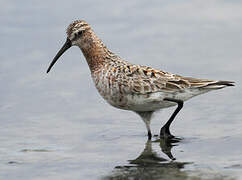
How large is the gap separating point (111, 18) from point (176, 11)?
1.74 meters

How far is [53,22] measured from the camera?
59.0ft

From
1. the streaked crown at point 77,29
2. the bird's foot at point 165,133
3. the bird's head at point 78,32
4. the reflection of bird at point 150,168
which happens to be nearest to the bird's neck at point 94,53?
the bird's head at point 78,32

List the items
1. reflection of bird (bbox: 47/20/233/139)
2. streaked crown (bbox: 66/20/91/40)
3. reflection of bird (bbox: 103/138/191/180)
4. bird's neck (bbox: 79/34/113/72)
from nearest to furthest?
reflection of bird (bbox: 103/138/191/180), reflection of bird (bbox: 47/20/233/139), bird's neck (bbox: 79/34/113/72), streaked crown (bbox: 66/20/91/40)

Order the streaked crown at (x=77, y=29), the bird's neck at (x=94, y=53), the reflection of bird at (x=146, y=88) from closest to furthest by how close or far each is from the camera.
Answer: the reflection of bird at (x=146, y=88)
the bird's neck at (x=94, y=53)
the streaked crown at (x=77, y=29)

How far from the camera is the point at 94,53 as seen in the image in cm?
1299

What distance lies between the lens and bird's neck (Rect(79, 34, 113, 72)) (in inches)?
508

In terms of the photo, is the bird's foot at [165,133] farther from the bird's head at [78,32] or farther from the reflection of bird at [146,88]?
the bird's head at [78,32]

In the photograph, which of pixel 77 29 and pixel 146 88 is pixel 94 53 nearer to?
pixel 77 29

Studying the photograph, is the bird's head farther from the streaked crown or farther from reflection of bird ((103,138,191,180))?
reflection of bird ((103,138,191,180))

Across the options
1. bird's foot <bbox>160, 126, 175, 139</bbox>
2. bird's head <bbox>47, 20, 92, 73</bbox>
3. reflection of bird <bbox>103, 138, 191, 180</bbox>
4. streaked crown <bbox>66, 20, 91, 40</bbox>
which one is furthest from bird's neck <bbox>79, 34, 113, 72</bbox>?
reflection of bird <bbox>103, 138, 191, 180</bbox>

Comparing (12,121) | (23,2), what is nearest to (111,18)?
(23,2)

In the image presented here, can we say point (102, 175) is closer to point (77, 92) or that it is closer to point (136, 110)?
point (136, 110)

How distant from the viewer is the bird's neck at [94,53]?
1290 cm

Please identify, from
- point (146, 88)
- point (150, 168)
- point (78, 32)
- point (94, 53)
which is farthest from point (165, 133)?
point (78, 32)
